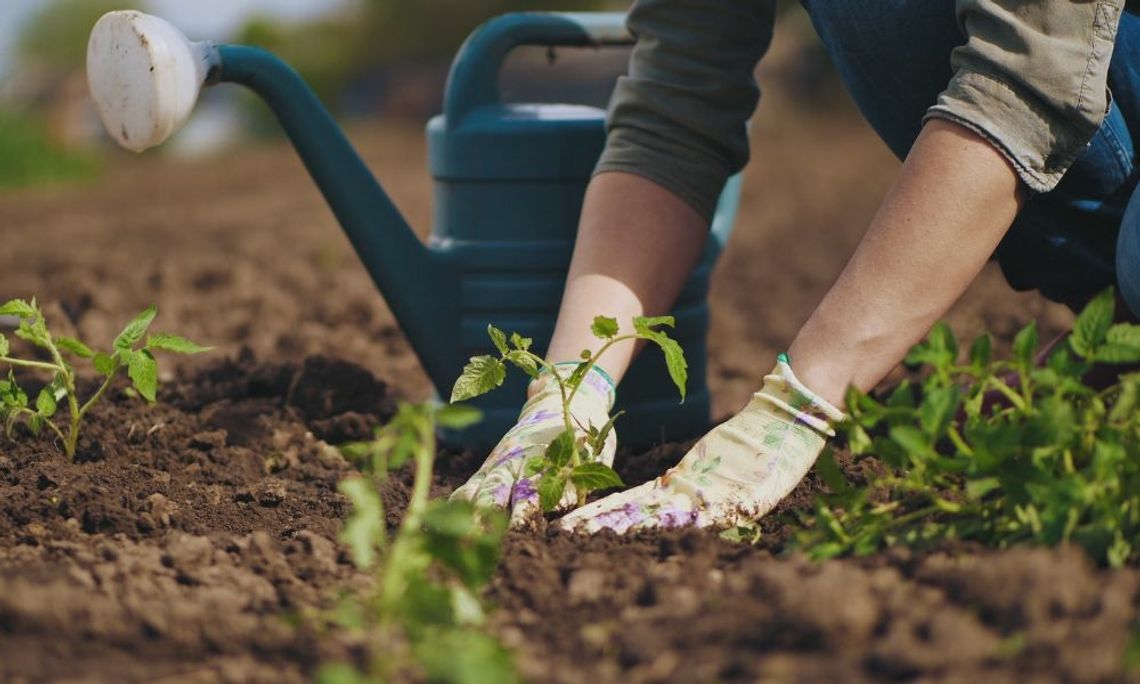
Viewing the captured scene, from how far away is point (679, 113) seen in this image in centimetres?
191

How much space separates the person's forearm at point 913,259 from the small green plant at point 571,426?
17 cm

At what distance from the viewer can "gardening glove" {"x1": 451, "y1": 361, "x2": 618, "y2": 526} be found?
1.55m

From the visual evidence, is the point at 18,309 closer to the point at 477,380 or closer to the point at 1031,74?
the point at 477,380

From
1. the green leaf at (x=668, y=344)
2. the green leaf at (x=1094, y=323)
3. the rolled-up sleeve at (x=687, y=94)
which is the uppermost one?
the rolled-up sleeve at (x=687, y=94)

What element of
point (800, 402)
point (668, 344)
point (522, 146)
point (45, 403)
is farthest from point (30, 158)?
point (800, 402)

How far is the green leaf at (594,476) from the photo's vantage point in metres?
1.54

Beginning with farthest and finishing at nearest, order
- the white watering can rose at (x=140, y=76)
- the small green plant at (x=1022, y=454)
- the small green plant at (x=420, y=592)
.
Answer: the white watering can rose at (x=140, y=76) < the small green plant at (x=1022, y=454) < the small green plant at (x=420, y=592)

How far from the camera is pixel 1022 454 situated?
4.19 ft

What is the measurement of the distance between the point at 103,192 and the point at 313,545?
7.44m

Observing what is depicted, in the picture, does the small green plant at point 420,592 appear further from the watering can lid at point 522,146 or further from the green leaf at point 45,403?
the watering can lid at point 522,146

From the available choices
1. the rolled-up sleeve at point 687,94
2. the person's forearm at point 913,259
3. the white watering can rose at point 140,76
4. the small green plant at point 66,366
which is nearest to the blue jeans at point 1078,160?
the rolled-up sleeve at point 687,94

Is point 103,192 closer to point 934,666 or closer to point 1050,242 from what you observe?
point 1050,242

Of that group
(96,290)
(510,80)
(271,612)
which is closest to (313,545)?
(271,612)

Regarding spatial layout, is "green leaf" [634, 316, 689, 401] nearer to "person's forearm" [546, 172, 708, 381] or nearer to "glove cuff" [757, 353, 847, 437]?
"glove cuff" [757, 353, 847, 437]
